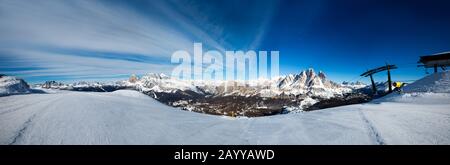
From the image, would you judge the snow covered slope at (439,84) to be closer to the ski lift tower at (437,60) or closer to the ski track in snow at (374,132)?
the ski lift tower at (437,60)

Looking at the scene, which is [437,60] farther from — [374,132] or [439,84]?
[374,132]

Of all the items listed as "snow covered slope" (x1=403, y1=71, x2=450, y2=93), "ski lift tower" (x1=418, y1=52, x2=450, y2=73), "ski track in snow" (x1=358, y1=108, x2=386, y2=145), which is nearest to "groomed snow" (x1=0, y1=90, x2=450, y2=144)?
"ski track in snow" (x1=358, y1=108, x2=386, y2=145)

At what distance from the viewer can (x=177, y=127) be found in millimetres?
5504

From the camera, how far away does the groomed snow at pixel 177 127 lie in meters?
4.38

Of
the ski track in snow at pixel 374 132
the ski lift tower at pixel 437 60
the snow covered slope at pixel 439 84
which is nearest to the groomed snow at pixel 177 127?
the ski track in snow at pixel 374 132

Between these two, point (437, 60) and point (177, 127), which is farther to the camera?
point (437, 60)

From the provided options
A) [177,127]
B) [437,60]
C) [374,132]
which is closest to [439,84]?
[437,60]

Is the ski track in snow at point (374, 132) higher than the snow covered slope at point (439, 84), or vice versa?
the snow covered slope at point (439, 84)

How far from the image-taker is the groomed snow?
4375mm
